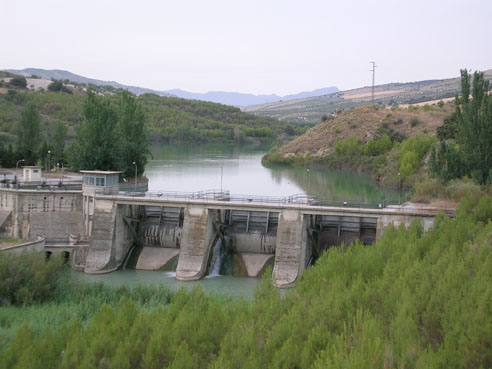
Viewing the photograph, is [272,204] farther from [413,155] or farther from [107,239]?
[413,155]

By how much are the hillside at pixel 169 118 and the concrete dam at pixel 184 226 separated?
4349 centimetres

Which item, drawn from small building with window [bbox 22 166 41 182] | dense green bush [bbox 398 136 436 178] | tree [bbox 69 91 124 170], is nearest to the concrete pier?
small building with window [bbox 22 166 41 182]

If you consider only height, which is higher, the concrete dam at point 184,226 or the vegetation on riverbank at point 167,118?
the vegetation on riverbank at point 167,118

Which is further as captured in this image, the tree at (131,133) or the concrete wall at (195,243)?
the tree at (131,133)

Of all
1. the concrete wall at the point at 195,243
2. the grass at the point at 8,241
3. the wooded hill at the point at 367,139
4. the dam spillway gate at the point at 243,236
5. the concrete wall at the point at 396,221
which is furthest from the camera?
the wooded hill at the point at 367,139

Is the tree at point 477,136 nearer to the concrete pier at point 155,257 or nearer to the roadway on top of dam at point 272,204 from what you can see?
the roadway on top of dam at point 272,204

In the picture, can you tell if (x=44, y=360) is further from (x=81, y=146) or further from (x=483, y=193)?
(x=81, y=146)

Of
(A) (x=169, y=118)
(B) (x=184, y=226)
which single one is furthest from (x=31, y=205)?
(A) (x=169, y=118)

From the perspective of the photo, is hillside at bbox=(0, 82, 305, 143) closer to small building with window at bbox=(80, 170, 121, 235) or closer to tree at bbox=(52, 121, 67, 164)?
tree at bbox=(52, 121, 67, 164)

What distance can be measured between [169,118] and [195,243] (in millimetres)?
102807


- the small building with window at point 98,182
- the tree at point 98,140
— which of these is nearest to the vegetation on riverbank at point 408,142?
the small building with window at point 98,182

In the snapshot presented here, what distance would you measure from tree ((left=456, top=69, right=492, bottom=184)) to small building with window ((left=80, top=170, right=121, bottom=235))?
813 inches

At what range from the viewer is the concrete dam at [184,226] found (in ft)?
97.5

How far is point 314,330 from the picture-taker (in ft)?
48.6
